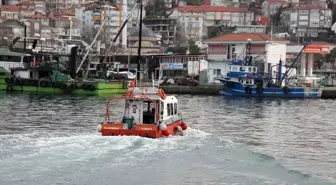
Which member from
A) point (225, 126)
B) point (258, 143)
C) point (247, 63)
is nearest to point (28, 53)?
point (247, 63)

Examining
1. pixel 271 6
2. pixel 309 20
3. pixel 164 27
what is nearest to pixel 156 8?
pixel 164 27

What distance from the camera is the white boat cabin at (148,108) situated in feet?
93.1

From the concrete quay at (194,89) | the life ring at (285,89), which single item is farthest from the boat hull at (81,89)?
the life ring at (285,89)

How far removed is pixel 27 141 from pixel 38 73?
40705 millimetres

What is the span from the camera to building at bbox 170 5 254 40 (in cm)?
15550

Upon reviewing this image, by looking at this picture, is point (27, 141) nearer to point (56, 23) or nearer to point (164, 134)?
point (164, 134)

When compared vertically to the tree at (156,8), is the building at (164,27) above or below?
below

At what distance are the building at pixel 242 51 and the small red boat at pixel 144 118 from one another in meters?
45.6

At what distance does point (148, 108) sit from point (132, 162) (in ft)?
21.1

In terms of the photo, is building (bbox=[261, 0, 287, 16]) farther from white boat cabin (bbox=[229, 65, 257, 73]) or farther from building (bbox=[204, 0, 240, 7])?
white boat cabin (bbox=[229, 65, 257, 73])

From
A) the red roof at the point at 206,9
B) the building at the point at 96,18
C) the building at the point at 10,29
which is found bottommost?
the building at the point at 10,29

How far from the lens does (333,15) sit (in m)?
170

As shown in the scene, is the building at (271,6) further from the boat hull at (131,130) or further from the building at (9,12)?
the boat hull at (131,130)

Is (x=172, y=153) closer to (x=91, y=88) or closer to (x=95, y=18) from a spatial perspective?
(x=91, y=88)
